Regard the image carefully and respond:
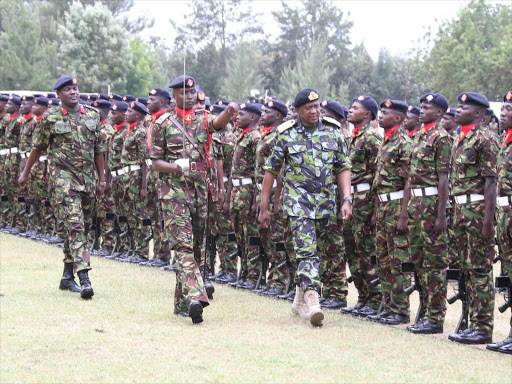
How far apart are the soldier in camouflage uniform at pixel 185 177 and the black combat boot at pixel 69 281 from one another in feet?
6.49

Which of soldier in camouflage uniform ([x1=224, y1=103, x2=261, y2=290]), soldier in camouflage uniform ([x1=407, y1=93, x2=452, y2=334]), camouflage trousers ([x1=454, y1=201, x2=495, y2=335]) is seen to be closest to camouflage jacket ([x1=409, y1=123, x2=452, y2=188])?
soldier in camouflage uniform ([x1=407, y1=93, x2=452, y2=334])

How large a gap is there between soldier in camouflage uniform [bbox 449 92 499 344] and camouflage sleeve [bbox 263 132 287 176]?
172 centimetres

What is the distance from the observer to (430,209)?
9.02 meters

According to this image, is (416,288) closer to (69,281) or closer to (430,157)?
(430,157)

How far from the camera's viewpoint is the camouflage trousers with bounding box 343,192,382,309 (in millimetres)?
10055

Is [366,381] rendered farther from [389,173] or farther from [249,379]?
[389,173]

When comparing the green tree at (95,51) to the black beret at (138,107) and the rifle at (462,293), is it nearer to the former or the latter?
the black beret at (138,107)

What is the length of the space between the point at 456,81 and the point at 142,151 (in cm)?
4247

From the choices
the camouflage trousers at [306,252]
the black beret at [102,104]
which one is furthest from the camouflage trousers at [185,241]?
the black beret at [102,104]

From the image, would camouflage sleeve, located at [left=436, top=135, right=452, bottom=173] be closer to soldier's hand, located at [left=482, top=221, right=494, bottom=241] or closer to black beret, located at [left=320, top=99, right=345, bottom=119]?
soldier's hand, located at [left=482, top=221, right=494, bottom=241]

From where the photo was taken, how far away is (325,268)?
34.3ft

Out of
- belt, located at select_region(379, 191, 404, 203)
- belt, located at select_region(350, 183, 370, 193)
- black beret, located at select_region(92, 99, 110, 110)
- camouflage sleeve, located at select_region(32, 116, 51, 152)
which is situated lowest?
belt, located at select_region(379, 191, 404, 203)

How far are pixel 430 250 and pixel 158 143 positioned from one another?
3006 millimetres

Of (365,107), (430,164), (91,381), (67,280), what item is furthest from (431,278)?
(67,280)
